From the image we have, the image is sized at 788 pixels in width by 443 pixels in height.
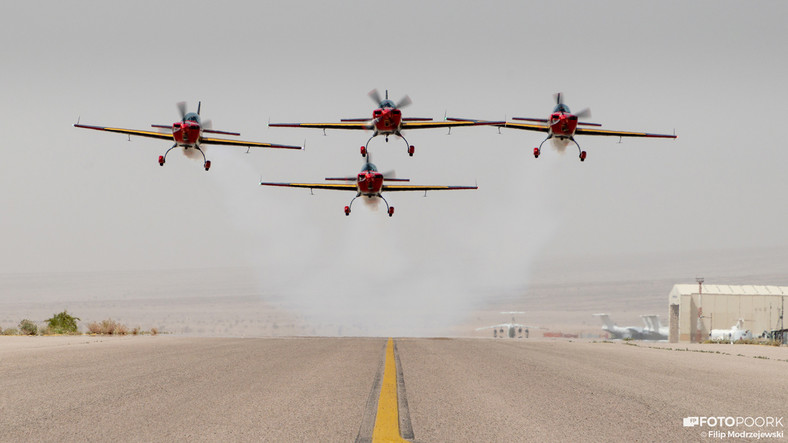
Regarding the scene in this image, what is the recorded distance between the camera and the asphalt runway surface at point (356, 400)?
9.88m

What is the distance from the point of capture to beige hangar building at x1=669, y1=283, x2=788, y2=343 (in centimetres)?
9369

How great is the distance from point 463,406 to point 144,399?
510 centimetres

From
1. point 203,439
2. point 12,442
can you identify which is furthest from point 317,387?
point 12,442

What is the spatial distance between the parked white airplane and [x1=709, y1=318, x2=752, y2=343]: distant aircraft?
35170mm

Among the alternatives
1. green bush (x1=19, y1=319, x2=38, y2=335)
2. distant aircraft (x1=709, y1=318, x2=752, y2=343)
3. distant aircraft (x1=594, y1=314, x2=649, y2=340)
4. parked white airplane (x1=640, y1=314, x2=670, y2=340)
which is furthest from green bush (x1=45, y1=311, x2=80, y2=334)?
parked white airplane (x1=640, y1=314, x2=670, y2=340)

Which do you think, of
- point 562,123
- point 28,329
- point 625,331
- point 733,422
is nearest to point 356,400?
point 733,422

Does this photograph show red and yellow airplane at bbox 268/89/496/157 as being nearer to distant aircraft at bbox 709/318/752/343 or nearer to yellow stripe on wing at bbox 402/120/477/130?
yellow stripe on wing at bbox 402/120/477/130

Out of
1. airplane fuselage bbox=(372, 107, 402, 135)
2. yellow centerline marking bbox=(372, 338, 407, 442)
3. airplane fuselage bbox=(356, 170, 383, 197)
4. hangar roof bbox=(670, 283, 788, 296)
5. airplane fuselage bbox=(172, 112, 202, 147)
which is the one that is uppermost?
airplane fuselage bbox=(372, 107, 402, 135)

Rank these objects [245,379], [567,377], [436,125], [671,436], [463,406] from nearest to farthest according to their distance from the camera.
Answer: [671,436], [463,406], [245,379], [567,377], [436,125]

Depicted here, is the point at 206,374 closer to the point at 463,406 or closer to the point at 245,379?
the point at 245,379

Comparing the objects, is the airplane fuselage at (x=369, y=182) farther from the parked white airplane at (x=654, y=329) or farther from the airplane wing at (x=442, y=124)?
the parked white airplane at (x=654, y=329)

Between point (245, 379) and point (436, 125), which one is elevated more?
point (436, 125)

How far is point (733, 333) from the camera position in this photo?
277ft

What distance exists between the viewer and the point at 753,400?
13.5m
